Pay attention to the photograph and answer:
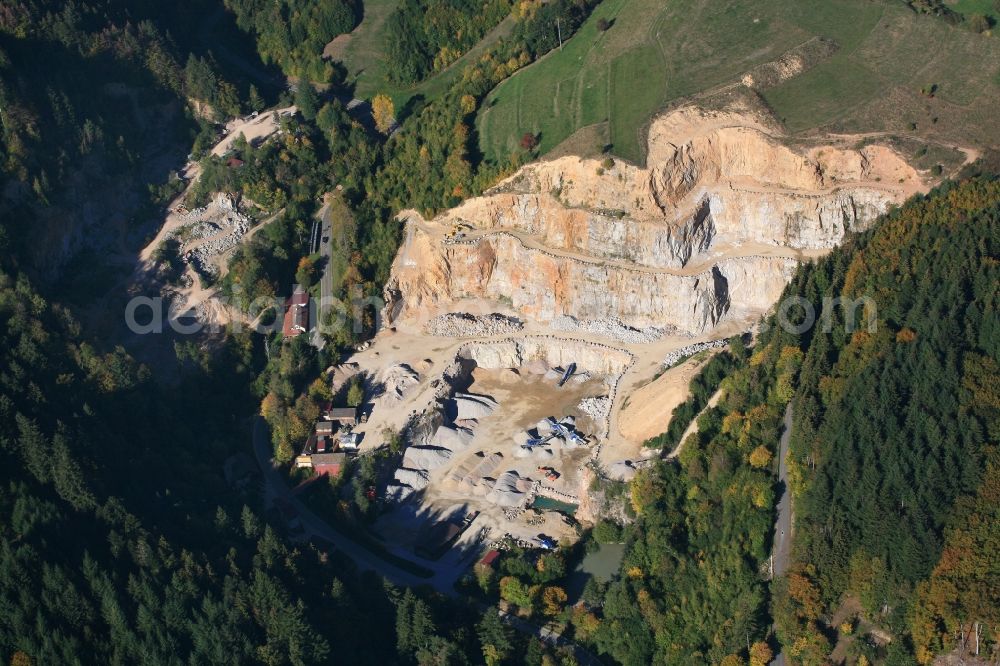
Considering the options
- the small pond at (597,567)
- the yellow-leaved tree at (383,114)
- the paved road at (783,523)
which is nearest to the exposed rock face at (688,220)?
the paved road at (783,523)

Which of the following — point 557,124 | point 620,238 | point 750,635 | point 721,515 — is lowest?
point 750,635

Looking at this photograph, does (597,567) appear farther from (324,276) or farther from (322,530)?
(324,276)

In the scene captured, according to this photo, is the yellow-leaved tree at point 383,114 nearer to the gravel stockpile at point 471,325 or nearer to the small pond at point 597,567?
the gravel stockpile at point 471,325

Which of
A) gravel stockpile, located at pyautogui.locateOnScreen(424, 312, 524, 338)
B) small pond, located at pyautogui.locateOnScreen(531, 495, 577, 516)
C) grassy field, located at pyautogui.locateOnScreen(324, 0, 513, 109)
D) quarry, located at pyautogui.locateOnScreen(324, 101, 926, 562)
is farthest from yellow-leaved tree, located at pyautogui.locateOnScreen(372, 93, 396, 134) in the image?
small pond, located at pyautogui.locateOnScreen(531, 495, 577, 516)

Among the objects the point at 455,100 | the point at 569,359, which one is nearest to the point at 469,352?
the point at 569,359

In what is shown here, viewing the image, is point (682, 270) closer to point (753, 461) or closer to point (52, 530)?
point (753, 461)

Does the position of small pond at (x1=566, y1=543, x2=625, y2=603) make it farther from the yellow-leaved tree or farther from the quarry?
the yellow-leaved tree
